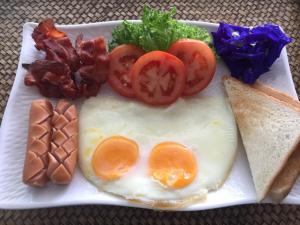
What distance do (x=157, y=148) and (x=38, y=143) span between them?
0.65 metres

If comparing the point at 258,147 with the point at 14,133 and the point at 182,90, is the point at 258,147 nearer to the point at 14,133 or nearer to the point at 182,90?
the point at 182,90

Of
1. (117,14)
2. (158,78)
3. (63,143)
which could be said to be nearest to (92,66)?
(158,78)

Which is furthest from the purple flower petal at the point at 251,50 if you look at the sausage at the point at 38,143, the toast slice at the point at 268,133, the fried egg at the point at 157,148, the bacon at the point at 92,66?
the sausage at the point at 38,143

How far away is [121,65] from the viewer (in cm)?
258

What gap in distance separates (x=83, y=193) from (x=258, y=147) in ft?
3.23

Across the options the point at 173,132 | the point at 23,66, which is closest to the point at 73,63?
the point at 23,66

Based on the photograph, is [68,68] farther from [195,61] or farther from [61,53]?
[195,61]

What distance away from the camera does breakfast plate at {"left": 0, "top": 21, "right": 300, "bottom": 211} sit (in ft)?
7.13

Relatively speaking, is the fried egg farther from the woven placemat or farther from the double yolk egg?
the woven placemat

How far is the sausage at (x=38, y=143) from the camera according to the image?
7.14 feet

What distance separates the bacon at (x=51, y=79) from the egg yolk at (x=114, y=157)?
0.41 meters

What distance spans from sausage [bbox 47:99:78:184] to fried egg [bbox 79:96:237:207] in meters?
0.06

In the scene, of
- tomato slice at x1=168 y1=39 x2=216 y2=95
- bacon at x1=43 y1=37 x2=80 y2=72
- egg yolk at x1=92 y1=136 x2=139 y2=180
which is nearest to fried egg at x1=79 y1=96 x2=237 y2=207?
egg yolk at x1=92 y1=136 x2=139 y2=180

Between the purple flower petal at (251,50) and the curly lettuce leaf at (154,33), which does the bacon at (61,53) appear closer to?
the curly lettuce leaf at (154,33)
